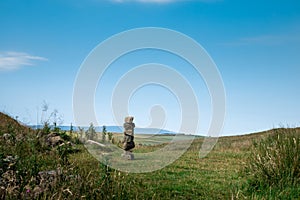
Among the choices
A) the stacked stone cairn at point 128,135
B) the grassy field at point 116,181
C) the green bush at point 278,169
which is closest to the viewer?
the grassy field at point 116,181

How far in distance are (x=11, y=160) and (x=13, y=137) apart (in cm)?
340

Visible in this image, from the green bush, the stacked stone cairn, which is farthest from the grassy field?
the stacked stone cairn

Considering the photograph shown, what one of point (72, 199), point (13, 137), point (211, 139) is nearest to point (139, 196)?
point (72, 199)

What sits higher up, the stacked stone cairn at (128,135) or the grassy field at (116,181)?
the stacked stone cairn at (128,135)

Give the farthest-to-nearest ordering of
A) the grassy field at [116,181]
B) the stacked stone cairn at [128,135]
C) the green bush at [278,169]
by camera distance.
→ the stacked stone cairn at [128,135] → the green bush at [278,169] → the grassy field at [116,181]

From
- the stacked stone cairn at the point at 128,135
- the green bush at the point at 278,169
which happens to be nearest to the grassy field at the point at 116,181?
the green bush at the point at 278,169

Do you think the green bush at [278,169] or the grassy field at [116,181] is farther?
the green bush at [278,169]

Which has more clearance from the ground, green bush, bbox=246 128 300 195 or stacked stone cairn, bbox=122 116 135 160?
stacked stone cairn, bbox=122 116 135 160

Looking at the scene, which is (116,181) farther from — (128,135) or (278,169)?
(128,135)

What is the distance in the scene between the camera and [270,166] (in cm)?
774

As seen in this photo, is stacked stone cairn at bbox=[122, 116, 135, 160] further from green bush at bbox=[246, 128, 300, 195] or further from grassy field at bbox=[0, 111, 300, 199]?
green bush at bbox=[246, 128, 300, 195]

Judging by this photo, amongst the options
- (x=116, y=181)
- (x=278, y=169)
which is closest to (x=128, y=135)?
(x=116, y=181)

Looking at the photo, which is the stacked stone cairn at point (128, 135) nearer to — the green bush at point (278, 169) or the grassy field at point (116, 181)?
the grassy field at point (116, 181)

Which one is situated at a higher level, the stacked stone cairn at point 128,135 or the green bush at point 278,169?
the stacked stone cairn at point 128,135
